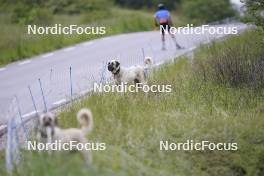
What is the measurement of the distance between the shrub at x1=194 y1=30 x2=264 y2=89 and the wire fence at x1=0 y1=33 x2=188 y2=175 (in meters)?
2.20

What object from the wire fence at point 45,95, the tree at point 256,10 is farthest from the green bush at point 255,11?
the wire fence at point 45,95

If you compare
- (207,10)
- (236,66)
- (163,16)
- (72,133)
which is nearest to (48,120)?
(72,133)

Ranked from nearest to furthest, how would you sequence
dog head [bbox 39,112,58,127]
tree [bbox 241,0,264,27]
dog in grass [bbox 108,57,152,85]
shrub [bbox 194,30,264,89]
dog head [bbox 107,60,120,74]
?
dog head [bbox 39,112,58,127] < dog head [bbox 107,60,120,74] < dog in grass [bbox 108,57,152,85] < shrub [bbox 194,30,264,89] < tree [bbox 241,0,264,27]

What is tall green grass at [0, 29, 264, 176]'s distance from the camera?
29.5 ft

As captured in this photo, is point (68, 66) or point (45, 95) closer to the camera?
point (45, 95)

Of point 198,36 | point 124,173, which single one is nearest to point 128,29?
point 198,36

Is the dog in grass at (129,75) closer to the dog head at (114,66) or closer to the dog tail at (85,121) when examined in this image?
the dog head at (114,66)

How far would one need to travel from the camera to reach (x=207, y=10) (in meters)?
39.6

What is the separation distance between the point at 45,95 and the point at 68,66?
193 inches

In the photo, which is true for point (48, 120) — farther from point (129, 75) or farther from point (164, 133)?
point (129, 75)

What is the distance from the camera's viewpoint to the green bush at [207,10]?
3954 cm

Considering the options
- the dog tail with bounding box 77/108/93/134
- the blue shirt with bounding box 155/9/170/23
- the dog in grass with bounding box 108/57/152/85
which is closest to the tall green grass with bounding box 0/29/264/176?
the dog tail with bounding box 77/108/93/134

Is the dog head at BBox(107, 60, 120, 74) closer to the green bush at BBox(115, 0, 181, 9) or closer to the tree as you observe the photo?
the tree

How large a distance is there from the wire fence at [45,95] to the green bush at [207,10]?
57.9 ft
